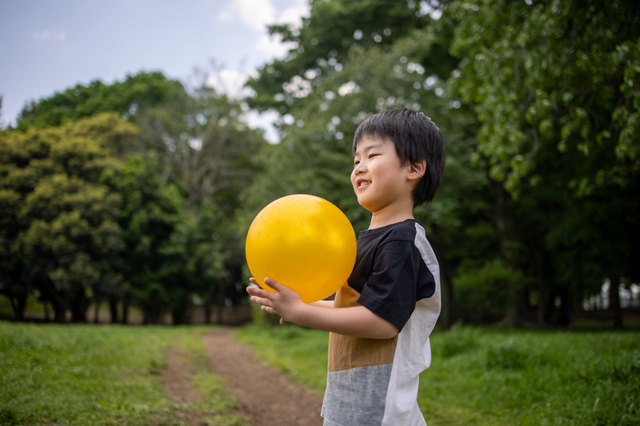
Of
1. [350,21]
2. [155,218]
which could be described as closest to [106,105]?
[155,218]

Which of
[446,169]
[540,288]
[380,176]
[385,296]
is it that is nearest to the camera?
[385,296]

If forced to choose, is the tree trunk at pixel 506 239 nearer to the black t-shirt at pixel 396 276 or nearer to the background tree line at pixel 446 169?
the background tree line at pixel 446 169

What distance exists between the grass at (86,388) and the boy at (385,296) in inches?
125

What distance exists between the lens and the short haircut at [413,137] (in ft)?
5.45

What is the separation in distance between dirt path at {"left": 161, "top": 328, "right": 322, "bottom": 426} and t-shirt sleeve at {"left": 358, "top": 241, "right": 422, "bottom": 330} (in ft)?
12.1

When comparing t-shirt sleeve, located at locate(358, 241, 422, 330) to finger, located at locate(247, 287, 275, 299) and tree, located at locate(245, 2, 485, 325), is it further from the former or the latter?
tree, located at locate(245, 2, 485, 325)

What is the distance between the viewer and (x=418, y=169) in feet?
5.55

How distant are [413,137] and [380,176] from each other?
21 centimetres

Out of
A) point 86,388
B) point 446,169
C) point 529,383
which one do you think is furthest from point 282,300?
point 446,169

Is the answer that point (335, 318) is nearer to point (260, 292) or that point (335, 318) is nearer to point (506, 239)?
point (260, 292)

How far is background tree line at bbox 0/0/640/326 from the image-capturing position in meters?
5.79

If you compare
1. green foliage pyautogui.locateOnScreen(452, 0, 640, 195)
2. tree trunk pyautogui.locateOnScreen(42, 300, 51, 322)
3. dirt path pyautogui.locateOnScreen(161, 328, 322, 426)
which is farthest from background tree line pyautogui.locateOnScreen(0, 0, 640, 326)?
dirt path pyautogui.locateOnScreen(161, 328, 322, 426)

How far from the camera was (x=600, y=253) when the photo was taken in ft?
43.8

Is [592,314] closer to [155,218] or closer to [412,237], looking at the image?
[155,218]
